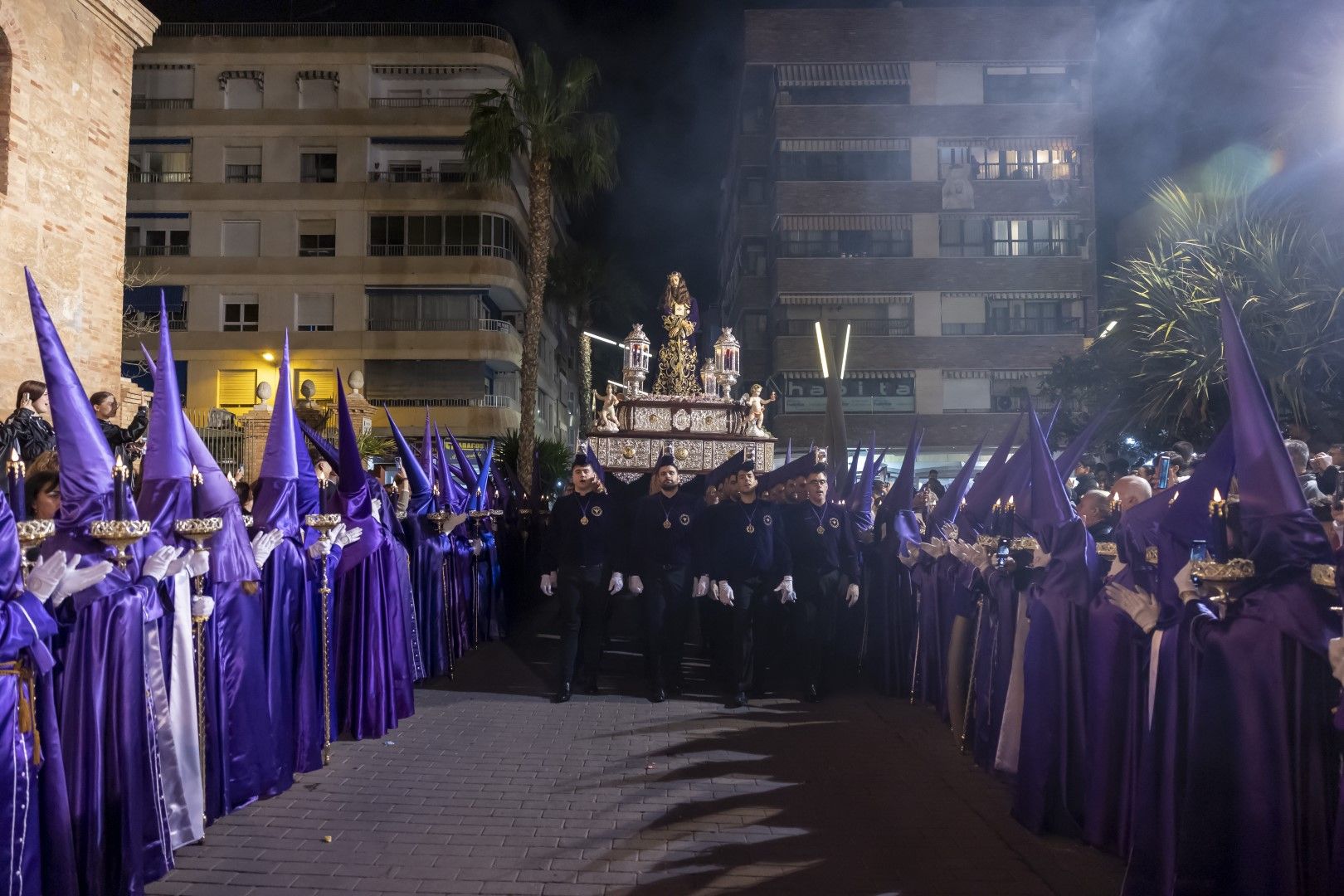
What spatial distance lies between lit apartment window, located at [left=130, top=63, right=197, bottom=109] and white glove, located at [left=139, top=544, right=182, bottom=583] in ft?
126

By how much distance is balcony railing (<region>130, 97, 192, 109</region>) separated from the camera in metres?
37.3

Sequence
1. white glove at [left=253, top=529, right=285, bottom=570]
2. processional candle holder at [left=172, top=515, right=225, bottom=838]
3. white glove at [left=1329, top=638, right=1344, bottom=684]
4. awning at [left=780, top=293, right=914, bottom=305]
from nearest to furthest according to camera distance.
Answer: white glove at [left=1329, top=638, right=1344, bottom=684] → processional candle holder at [left=172, top=515, right=225, bottom=838] → white glove at [left=253, top=529, right=285, bottom=570] → awning at [left=780, top=293, right=914, bottom=305]

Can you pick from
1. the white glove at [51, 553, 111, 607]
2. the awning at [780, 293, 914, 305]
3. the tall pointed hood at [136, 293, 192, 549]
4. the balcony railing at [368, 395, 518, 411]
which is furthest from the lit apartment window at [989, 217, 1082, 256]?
the white glove at [51, 553, 111, 607]

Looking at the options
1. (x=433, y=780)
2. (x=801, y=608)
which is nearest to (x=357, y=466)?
(x=433, y=780)

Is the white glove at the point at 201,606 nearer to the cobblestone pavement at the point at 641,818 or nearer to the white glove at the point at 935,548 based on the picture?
the cobblestone pavement at the point at 641,818

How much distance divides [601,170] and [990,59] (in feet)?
65.1

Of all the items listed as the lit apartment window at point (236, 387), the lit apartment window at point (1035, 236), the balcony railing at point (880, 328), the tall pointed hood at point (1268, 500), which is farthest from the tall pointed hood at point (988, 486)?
the lit apartment window at point (236, 387)

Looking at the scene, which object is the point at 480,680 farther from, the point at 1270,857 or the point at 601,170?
the point at 601,170

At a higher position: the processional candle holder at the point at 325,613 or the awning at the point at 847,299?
the awning at the point at 847,299

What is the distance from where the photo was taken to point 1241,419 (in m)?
4.00

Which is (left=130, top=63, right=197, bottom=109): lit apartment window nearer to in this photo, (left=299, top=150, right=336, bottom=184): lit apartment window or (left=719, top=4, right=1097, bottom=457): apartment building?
(left=299, top=150, right=336, bottom=184): lit apartment window

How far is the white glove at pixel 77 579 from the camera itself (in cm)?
433

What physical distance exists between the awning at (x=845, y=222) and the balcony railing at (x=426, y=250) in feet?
37.0

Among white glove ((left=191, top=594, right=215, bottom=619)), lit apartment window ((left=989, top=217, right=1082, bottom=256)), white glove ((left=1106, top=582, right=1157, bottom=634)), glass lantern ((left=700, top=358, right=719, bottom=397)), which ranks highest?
lit apartment window ((left=989, top=217, right=1082, bottom=256))
